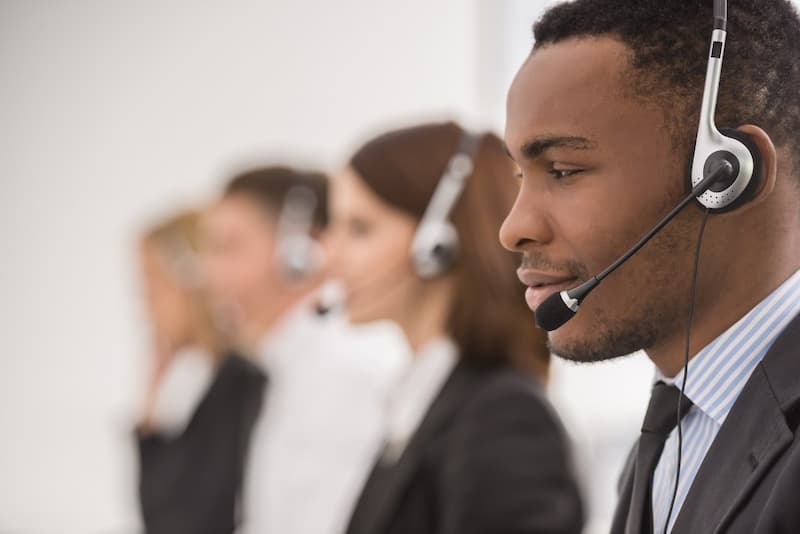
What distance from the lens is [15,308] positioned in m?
3.82

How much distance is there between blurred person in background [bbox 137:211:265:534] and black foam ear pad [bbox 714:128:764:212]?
6.26ft

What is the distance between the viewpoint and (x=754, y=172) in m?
0.81

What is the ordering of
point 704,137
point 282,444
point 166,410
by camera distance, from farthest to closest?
point 166,410, point 282,444, point 704,137

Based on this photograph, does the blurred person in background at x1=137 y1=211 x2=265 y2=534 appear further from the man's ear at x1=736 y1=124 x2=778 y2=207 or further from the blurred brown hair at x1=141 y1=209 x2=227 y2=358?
the man's ear at x1=736 y1=124 x2=778 y2=207

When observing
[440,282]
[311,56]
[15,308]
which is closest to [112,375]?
[15,308]

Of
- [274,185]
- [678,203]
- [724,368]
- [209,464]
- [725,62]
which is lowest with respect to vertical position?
[209,464]

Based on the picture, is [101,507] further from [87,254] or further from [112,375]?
[87,254]

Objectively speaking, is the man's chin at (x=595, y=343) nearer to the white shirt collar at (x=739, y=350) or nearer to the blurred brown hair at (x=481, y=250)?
the white shirt collar at (x=739, y=350)

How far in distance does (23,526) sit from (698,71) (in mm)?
3549

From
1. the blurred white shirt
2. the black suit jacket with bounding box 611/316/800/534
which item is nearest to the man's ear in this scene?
the black suit jacket with bounding box 611/316/800/534

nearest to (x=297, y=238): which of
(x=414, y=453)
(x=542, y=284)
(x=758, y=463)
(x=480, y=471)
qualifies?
(x=414, y=453)

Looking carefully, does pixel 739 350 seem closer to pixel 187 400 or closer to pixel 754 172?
pixel 754 172

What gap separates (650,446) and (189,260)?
2.19 metres

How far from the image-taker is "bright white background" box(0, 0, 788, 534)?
3672mm
